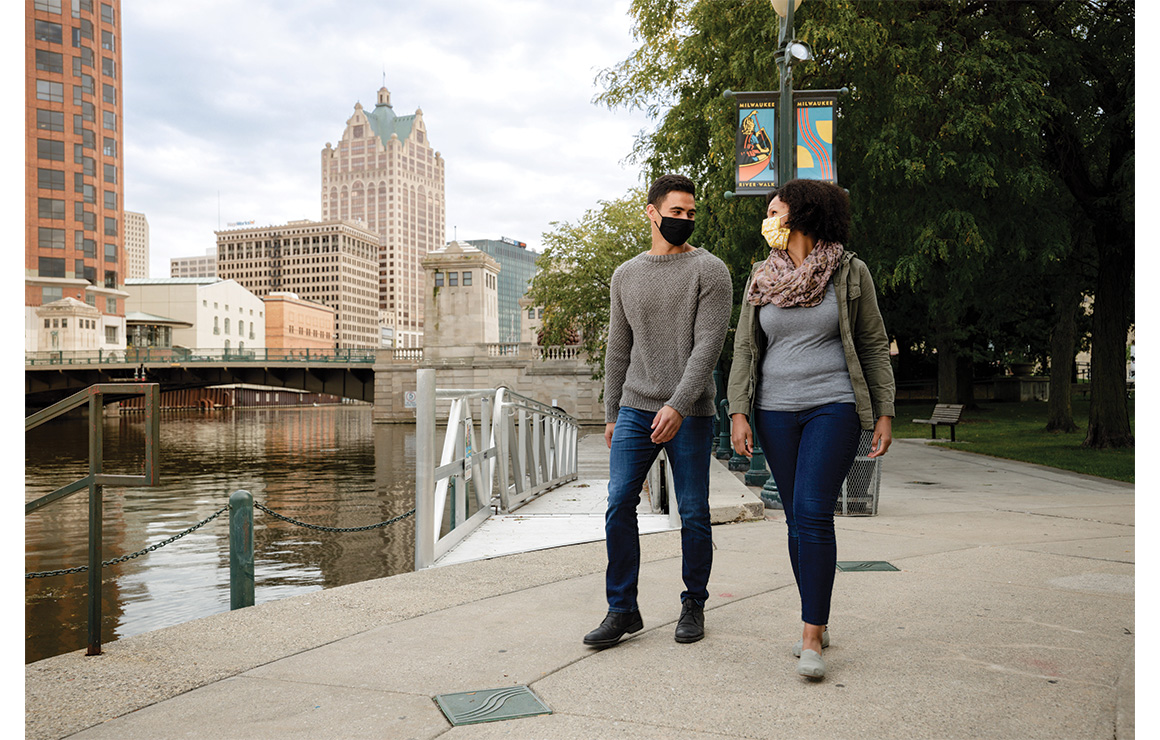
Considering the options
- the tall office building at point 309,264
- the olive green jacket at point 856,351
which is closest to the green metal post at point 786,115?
the olive green jacket at point 856,351

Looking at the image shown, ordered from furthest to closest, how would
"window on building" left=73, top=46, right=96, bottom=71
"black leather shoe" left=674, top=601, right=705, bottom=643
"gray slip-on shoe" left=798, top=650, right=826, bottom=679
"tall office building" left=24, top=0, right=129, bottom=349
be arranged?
"window on building" left=73, top=46, right=96, bottom=71 → "tall office building" left=24, top=0, right=129, bottom=349 → "black leather shoe" left=674, top=601, right=705, bottom=643 → "gray slip-on shoe" left=798, top=650, right=826, bottom=679

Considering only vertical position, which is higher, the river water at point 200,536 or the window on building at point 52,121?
the window on building at point 52,121

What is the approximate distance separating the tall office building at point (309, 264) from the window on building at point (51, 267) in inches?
3596

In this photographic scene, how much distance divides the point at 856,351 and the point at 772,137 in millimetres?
6365

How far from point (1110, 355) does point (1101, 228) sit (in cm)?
219

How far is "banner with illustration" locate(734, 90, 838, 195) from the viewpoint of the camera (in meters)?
9.12

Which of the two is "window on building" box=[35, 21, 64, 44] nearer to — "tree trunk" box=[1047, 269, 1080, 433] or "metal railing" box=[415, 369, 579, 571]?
"tree trunk" box=[1047, 269, 1080, 433]

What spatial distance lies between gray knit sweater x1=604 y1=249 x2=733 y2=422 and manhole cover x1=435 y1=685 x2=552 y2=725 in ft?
4.29

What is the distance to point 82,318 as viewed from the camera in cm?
7881

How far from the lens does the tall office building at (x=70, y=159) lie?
81688 mm

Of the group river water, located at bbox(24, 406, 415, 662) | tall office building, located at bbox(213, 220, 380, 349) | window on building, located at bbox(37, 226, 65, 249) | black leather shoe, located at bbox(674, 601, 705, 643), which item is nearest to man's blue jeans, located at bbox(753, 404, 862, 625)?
black leather shoe, located at bbox(674, 601, 705, 643)

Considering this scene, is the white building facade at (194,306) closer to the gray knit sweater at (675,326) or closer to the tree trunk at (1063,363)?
the tree trunk at (1063,363)

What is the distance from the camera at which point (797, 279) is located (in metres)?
3.60

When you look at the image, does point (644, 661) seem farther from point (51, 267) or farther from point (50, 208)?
point (50, 208)
